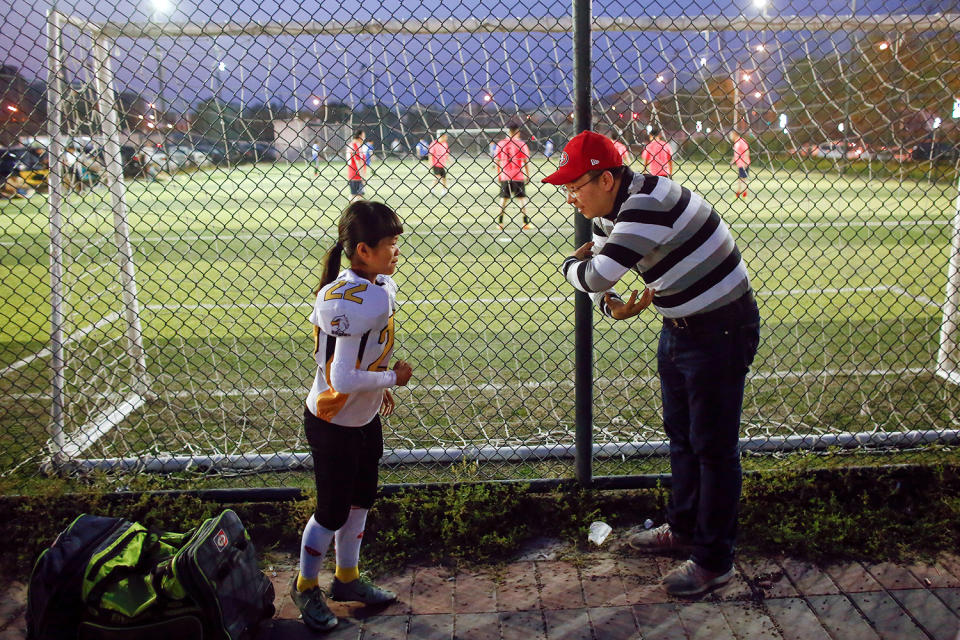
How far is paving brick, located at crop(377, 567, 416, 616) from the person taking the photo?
308 centimetres

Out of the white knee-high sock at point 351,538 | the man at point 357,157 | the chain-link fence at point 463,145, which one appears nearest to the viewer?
the white knee-high sock at point 351,538

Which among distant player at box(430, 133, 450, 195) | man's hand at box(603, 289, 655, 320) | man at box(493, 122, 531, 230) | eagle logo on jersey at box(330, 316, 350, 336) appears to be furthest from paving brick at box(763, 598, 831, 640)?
distant player at box(430, 133, 450, 195)

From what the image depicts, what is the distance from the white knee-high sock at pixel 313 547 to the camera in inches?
115

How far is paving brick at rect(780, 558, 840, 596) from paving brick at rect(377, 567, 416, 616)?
67.7 inches

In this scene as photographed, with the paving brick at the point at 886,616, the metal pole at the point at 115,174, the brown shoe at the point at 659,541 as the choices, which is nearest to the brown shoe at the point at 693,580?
the brown shoe at the point at 659,541

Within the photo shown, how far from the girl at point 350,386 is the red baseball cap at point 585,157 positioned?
0.68 m

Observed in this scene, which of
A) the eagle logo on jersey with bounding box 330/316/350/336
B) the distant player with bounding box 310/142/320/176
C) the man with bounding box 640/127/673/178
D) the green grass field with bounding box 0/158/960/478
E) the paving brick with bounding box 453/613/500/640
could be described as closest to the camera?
the eagle logo on jersey with bounding box 330/316/350/336

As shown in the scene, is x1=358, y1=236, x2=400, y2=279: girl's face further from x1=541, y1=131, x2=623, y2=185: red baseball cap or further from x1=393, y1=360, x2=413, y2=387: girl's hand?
x1=541, y1=131, x2=623, y2=185: red baseball cap

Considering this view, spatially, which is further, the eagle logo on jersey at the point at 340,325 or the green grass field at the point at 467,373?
the green grass field at the point at 467,373

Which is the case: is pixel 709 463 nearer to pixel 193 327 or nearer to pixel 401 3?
pixel 401 3

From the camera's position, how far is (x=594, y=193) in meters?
2.78

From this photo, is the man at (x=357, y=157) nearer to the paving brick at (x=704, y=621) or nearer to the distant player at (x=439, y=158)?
the distant player at (x=439, y=158)

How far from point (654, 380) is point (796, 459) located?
174cm

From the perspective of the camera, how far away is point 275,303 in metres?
8.61
